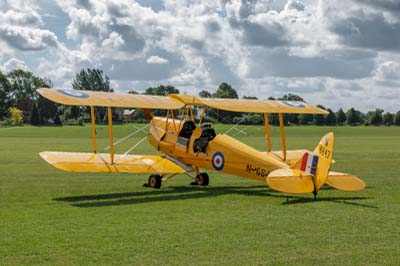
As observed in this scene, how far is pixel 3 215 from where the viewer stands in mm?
9547

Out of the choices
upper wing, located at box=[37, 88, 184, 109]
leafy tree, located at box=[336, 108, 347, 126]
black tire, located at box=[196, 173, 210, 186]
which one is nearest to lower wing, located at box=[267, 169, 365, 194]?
upper wing, located at box=[37, 88, 184, 109]

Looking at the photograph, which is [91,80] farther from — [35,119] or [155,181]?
[155,181]

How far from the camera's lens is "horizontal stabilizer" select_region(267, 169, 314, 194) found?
33.4ft

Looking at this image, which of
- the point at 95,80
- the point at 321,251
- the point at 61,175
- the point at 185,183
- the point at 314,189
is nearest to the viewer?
the point at 321,251

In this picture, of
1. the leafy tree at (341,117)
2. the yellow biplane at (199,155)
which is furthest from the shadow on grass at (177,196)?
the leafy tree at (341,117)

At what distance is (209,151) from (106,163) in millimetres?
2398

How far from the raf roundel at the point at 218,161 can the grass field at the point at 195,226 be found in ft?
1.96

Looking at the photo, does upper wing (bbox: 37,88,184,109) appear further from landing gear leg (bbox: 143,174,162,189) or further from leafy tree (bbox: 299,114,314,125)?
leafy tree (bbox: 299,114,314,125)

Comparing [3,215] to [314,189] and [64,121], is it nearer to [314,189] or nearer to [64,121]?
[314,189]

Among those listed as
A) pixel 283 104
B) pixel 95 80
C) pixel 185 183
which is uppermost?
pixel 95 80

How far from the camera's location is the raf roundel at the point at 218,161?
1292 centimetres

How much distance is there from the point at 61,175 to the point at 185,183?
4238 mm

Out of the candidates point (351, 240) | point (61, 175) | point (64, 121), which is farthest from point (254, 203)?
point (64, 121)

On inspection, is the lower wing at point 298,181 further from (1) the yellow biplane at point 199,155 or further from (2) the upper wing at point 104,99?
(2) the upper wing at point 104,99
